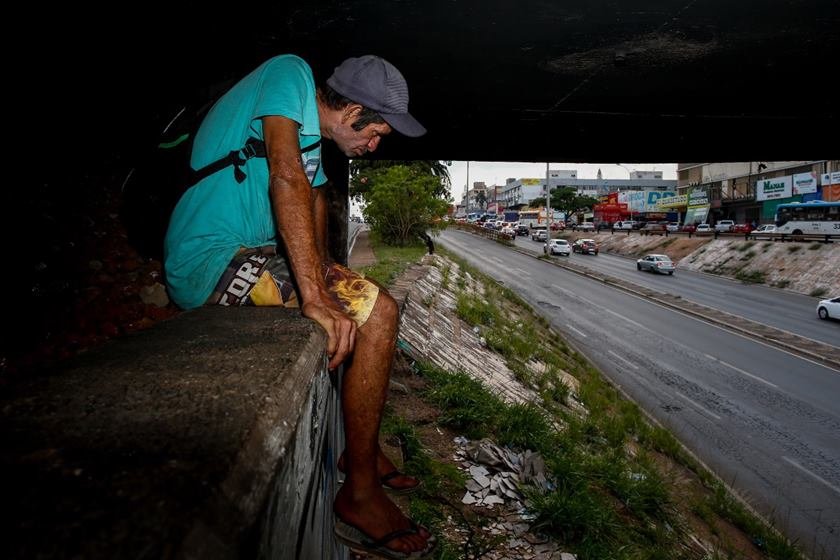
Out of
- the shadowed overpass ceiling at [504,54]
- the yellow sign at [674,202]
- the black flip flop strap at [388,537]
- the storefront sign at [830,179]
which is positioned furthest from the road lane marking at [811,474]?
the yellow sign at [674,202]

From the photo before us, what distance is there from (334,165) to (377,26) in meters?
2.79

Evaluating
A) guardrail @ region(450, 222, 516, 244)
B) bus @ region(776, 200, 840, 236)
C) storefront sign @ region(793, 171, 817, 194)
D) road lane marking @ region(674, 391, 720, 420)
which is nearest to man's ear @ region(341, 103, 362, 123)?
road lane marking @ region(674, 391, 720, 420)

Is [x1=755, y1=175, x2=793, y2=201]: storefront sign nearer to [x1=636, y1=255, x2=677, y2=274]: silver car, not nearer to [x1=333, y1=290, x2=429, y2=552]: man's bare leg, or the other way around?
[x1=636, y1=255, x2=677, y2=274]: silver car

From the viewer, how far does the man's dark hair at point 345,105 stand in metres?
2.13

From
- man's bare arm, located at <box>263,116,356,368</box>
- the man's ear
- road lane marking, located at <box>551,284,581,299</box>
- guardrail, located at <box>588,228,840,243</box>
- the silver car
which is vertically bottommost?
road lane marking, located at <box>551,284,581,299</box>

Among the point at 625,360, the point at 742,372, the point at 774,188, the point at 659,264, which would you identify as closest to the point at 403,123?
the point at 625,360

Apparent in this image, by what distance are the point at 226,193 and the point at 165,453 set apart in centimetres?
145

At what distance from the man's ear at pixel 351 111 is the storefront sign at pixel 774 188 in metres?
58.2

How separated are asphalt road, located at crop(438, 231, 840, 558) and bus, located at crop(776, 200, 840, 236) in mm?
18187

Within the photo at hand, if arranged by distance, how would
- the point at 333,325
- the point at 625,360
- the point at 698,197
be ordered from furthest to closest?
1. the point at 698,197
2. the point at 625,360
3. the point at 333,325

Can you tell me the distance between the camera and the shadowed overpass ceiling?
2.90 meters

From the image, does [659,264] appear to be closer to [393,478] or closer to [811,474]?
[811,474]

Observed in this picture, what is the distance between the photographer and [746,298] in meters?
27.0

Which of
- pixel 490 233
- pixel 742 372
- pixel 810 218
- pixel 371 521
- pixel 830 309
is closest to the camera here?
pixel 371 521
